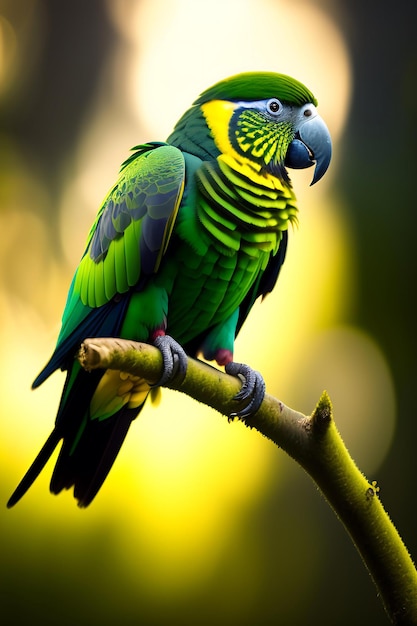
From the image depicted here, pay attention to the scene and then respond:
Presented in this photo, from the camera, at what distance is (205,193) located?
5.50ft

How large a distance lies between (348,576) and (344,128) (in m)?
2.13

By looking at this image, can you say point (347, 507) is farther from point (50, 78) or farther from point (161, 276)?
point (50, 78)

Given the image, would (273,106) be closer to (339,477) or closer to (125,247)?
(125,247)

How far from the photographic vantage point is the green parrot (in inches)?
65.9

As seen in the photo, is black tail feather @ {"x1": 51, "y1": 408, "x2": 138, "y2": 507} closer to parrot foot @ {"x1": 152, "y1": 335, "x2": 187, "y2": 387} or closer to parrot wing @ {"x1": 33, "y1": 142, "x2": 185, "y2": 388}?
parrot wing @ {"x1": 33, "y1": 142, "x2": 185, "y2": 388}

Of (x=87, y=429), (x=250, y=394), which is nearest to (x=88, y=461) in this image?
(x=87, y=429)

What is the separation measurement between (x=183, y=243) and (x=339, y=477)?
2.16 feet

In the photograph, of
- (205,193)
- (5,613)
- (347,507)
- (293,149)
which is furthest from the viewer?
(5,613)

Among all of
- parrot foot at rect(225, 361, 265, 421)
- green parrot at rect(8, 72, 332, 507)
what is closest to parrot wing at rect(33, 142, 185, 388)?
green parrot at rect(8, 72, 332, 507)

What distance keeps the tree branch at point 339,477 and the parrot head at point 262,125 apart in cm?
62

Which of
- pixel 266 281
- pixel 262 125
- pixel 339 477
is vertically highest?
pixel 262 125

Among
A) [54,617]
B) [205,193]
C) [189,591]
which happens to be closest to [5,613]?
[54,617]

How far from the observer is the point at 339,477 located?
1348 millimetres

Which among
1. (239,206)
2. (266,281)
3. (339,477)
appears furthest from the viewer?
(266,281)
